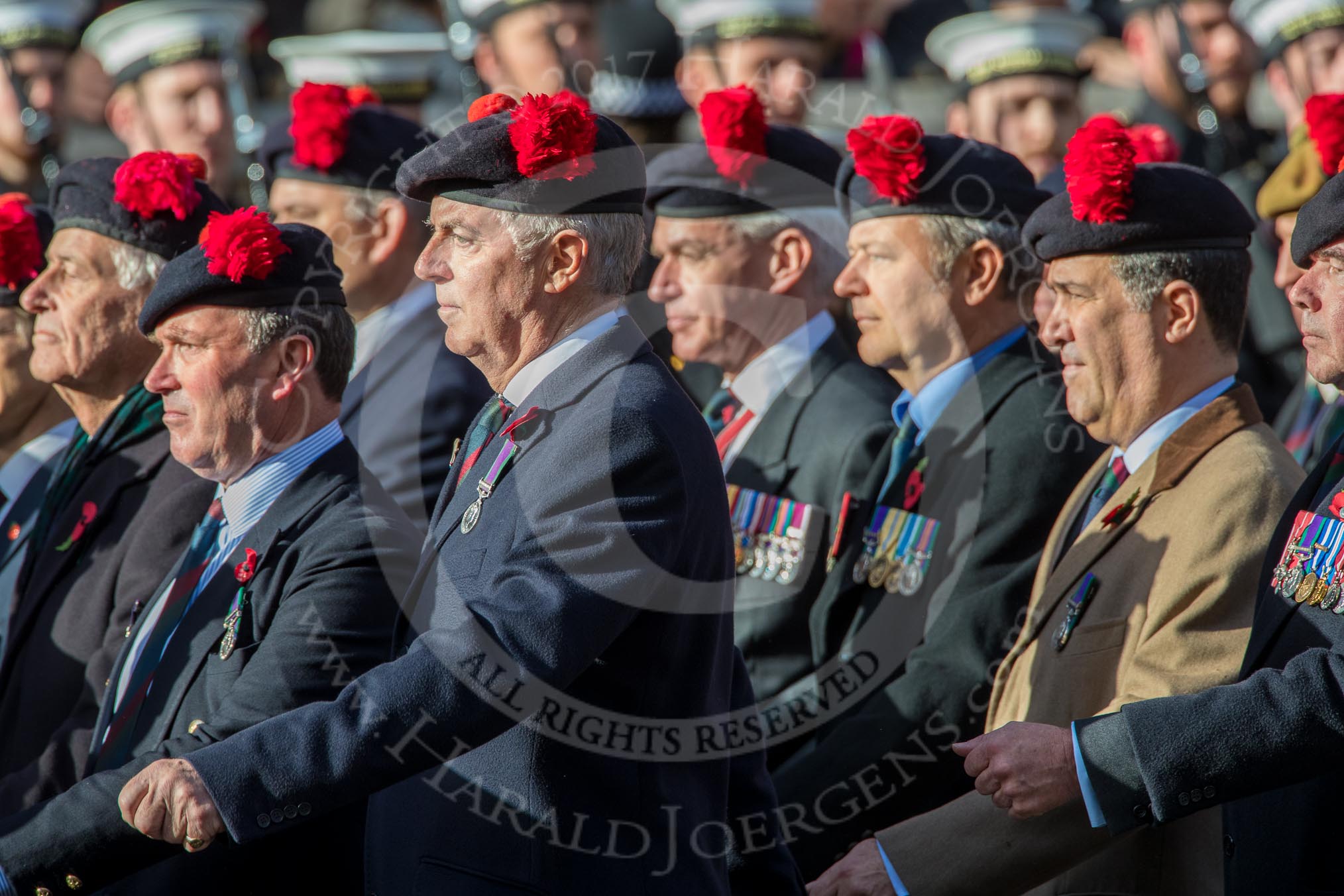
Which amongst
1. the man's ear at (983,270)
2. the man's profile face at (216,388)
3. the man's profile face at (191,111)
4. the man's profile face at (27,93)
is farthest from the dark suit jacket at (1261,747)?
the man's profile face at (27,93)

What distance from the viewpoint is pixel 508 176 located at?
9.75 ft

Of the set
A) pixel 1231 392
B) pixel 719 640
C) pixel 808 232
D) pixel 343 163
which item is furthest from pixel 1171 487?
pixel 343 163

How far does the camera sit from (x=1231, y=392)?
3.49m

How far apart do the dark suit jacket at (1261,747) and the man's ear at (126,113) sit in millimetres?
5867

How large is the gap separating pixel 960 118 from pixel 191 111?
3159 millimetres

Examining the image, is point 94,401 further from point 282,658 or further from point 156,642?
point 282,658

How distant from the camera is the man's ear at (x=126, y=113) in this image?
7.55 meters

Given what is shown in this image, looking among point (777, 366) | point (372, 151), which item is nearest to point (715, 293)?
point (777, 366)

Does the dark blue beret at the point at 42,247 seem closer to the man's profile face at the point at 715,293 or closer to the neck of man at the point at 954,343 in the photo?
the man's profile face at the point at 715,293

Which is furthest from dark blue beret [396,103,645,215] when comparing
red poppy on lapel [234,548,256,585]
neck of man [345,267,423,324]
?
neck of man [345,267,423,324]

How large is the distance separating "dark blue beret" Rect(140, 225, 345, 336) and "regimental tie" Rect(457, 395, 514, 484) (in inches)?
27.0

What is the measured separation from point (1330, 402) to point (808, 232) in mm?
1508

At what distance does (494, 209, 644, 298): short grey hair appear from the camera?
2.99 meters

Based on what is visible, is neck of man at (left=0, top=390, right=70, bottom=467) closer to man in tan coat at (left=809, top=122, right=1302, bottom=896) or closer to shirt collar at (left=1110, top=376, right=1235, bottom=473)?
man in tan coat at (left=809, top=122, right=1302, bottom=896)
